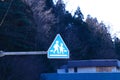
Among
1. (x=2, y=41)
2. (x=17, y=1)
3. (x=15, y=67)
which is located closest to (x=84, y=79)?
(x=15, y=67)

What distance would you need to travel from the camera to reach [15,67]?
2902 centimetres

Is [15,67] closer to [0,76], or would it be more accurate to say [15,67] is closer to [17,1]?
[0,76]

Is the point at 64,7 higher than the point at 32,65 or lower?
higher

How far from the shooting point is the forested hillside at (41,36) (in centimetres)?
3042

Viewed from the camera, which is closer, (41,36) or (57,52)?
(57,52)

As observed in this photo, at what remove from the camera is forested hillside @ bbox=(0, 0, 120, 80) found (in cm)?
3042

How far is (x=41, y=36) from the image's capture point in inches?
1626

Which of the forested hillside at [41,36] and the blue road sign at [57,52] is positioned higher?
the forested hillside at [41,36]

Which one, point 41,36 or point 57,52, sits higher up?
point 41,36

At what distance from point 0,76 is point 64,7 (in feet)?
114

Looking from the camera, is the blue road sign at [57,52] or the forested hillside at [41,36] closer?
the blue road sign at [57,52]

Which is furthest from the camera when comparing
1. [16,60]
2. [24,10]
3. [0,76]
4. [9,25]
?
[24,10]

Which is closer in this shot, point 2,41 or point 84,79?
point 84,79

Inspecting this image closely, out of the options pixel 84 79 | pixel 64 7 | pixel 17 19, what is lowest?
pixel 84 79
